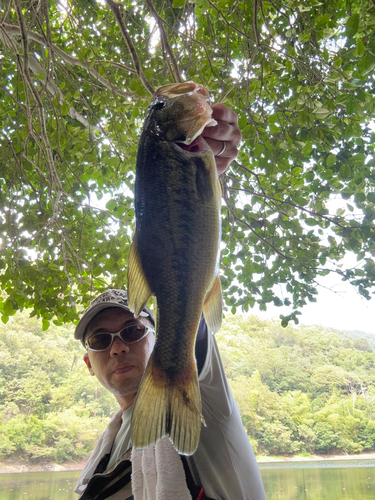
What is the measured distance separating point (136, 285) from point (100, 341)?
1326 mm

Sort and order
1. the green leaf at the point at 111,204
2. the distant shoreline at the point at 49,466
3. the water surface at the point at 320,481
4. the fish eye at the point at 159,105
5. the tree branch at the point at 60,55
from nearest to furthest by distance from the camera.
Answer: the fish eye at the point at 159,105, the tree branch at the point at 60,55, the green leaf at the point at 111,204, the water surface at the point at 320,481, the distant shoreline at the point at 49,466

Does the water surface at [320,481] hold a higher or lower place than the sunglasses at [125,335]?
lower

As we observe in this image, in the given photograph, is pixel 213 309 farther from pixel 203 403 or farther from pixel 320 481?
pixel 320 481

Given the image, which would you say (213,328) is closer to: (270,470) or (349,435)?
(270,470)

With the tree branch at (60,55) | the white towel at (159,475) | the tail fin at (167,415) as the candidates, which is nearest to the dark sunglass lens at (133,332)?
the white towel at (159,475)

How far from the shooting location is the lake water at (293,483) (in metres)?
20.2

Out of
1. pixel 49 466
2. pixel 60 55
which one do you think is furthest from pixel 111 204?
pixel 49 466

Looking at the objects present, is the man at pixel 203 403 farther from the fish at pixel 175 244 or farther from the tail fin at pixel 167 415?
the tail fin at pixel 167 415

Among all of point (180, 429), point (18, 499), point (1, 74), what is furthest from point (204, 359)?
point (18, 499)

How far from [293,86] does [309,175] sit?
1.07m

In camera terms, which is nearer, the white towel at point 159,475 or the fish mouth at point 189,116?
the fish mouth at point 189,116

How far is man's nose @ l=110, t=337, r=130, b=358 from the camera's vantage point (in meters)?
2.14

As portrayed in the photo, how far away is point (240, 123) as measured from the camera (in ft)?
8.50

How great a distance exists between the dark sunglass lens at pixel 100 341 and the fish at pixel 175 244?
126cm
